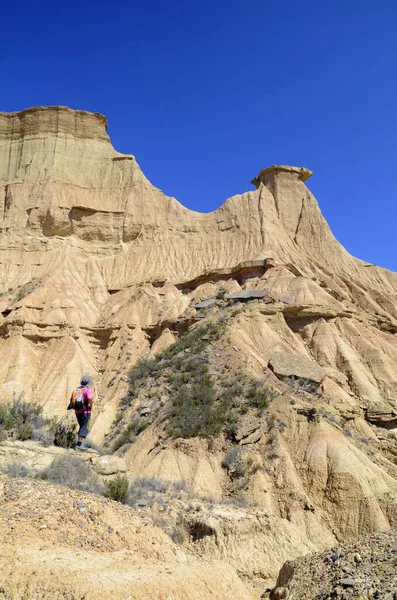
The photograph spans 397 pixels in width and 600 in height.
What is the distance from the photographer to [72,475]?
8.78 metres

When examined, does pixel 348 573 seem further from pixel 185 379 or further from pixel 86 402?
pixel 185 379

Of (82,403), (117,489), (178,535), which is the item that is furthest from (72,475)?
(178,535)

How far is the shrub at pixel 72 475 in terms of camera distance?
850 cm

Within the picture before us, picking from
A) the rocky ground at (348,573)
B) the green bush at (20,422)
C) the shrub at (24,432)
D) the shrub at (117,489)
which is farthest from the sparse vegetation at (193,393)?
the rocky ground at (348,573)

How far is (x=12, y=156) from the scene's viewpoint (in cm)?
4381

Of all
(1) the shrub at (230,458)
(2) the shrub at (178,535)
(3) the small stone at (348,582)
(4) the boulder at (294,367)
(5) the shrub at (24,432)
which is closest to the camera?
(3) the small stone at (348,582)

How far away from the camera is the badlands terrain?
667 centimetres

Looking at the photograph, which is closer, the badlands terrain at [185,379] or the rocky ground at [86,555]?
the rocky ground at [86,555]

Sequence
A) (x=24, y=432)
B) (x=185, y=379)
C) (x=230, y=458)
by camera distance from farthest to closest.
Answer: (x=185, y=379) < (x=230, y=458) < (x=24, y=432)

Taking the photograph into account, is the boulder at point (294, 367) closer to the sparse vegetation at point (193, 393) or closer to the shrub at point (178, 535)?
the sparse vegetation at point (193, 393)

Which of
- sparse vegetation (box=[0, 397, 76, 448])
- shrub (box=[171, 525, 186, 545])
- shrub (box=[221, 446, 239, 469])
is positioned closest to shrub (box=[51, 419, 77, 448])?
sparse vegetation (box=[0, 397, 76, 448])

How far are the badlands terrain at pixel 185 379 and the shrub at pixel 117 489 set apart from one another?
214mm

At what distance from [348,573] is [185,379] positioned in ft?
53.3

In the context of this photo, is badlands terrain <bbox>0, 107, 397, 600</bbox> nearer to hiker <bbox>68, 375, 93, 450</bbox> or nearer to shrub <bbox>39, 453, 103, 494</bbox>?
shrub <bbox>39, 453, 103, 494</bbox>
